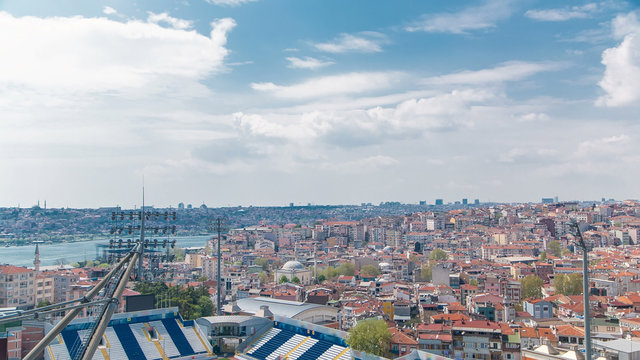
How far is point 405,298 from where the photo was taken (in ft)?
119

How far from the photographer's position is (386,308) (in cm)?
3256

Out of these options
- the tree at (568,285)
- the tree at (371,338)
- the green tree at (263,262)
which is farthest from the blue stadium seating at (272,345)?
the green tree at (263,262)

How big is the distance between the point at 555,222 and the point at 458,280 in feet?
175

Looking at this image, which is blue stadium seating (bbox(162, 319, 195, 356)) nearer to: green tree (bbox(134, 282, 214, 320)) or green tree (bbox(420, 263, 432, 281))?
green tree (bbox(134, 282, 214, 320))

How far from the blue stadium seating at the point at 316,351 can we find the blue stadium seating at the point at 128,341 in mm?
6481

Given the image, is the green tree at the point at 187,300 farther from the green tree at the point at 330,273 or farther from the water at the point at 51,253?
the water at the point at 51,253

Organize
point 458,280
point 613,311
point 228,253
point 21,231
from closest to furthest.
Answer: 1. point 613,311
2. point 458,280
3. point 228,253
4. point 21,231

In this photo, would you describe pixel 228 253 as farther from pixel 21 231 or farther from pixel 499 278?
pixel 21 231

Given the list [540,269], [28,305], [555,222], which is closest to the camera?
[28,305]

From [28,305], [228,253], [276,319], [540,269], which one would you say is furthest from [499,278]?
[228,253]

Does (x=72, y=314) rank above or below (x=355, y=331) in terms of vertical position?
above

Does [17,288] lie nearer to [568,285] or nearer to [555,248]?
[568,285]

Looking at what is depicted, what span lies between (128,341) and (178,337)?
7.06ft

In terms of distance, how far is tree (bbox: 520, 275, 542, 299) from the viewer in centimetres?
4081
